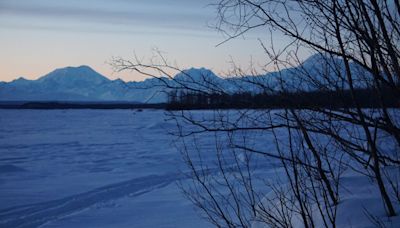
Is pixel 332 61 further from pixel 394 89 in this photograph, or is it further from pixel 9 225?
pixel 9 225

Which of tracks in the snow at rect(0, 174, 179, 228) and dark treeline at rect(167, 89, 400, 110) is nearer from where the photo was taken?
dark treeline at rect(167, 89, 400, 110)

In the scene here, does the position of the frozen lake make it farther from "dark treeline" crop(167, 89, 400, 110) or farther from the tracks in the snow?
"dark treeline" crop(167, 89, 400, 110)

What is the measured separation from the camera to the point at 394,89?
241cm

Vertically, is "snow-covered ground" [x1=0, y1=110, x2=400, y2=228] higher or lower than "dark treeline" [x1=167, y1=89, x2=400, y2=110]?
lower

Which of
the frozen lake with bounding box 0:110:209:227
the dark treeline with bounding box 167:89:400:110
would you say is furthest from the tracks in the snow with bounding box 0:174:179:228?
the dark treeline with bounding box 167:89:400:110

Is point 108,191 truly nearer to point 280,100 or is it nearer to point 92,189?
point 92,189

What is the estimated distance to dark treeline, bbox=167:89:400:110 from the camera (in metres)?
2.88

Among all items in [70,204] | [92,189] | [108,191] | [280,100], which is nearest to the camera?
[280,100]

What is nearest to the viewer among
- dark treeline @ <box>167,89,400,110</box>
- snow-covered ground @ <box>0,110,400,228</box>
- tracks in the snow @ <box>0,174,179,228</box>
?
dark treeline @ <box>167,89,400,110</box>

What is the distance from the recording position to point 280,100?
9.33 feet

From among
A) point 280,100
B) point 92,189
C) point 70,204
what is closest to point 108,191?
point 92,189

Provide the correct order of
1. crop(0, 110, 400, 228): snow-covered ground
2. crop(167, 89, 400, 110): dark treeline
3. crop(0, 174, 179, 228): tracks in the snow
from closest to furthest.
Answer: crop(167, 89, 400, 110): dark treeline < crop(0, 110, 400, 228): snow-covered ground < crop(0, 174, 179, 228): tracks in the snow

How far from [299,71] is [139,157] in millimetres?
10477

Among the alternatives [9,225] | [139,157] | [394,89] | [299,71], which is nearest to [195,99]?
[299,71]
